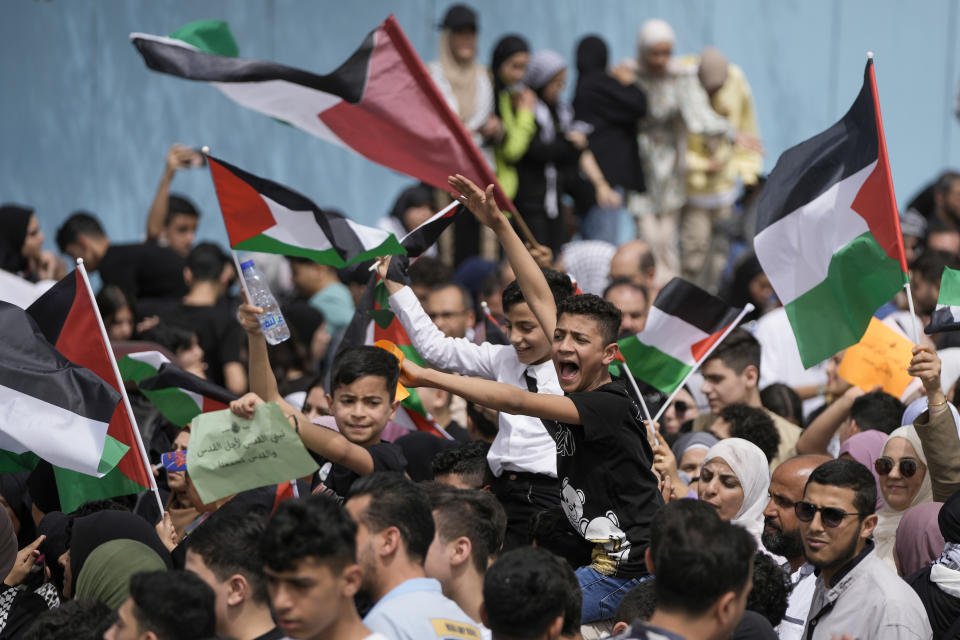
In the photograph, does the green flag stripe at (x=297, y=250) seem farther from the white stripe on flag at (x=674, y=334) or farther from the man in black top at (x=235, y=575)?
the man in black top at (x=235, y=575)

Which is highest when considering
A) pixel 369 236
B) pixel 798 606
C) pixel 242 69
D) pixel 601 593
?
pixel 242 69

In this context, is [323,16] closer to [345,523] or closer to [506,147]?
[506,147]

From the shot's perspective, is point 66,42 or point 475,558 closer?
point 475,558

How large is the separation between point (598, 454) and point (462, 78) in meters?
6.63

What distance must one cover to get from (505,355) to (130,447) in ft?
5.74

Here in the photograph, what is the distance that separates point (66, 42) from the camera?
13594 mm

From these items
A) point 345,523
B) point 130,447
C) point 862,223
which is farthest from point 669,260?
point 345,523

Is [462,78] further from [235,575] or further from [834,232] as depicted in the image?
[235,575]

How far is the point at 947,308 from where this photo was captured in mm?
6176

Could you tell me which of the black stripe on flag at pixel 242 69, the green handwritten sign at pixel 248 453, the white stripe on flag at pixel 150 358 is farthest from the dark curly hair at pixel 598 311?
the black stripe on flag at pixel 242 69

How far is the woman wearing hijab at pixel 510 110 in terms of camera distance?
11.6 metres

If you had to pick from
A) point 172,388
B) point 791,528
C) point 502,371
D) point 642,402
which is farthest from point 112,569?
point 642,402

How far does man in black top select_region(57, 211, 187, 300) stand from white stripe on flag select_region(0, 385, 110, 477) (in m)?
3.86

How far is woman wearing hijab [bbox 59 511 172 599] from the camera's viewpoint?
17.6 feet
